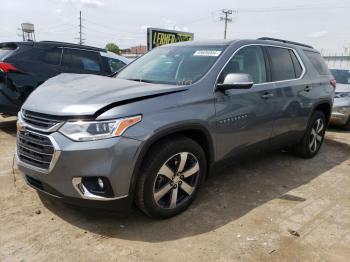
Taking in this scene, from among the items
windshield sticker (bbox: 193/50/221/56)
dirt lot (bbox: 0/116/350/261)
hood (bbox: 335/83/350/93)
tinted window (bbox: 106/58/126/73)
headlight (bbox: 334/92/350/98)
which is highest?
windshield sticker (bbox: 193/50/221/56)

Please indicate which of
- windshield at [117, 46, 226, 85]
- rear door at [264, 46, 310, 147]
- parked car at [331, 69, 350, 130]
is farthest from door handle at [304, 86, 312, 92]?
parked car at [331, 69, 350, 130]

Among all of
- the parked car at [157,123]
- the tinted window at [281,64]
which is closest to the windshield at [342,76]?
the tinted window at [281,64]

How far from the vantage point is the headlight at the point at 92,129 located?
102 inches

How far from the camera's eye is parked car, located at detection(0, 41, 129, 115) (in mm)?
5512

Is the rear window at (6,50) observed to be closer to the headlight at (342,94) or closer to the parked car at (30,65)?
the parked car at (30,65)

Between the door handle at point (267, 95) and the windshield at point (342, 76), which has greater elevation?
the door handle at point (267, 95)

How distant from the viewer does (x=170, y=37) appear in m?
15.4

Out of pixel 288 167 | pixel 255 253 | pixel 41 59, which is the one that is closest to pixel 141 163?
pixel 255 253

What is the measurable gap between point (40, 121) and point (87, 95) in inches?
17.3

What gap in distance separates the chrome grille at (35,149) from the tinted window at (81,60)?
12.2 feet

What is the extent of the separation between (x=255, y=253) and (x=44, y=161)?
1879 mm

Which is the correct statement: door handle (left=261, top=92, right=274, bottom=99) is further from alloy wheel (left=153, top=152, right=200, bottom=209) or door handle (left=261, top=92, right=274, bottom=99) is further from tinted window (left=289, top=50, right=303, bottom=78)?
alloy wheel (left=153, top=152, right=200, bottom=209)

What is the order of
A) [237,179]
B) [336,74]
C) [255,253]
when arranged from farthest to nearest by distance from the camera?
[336,74], [237,179], [255,253]

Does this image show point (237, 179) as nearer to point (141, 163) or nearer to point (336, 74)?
point (141, 163)
